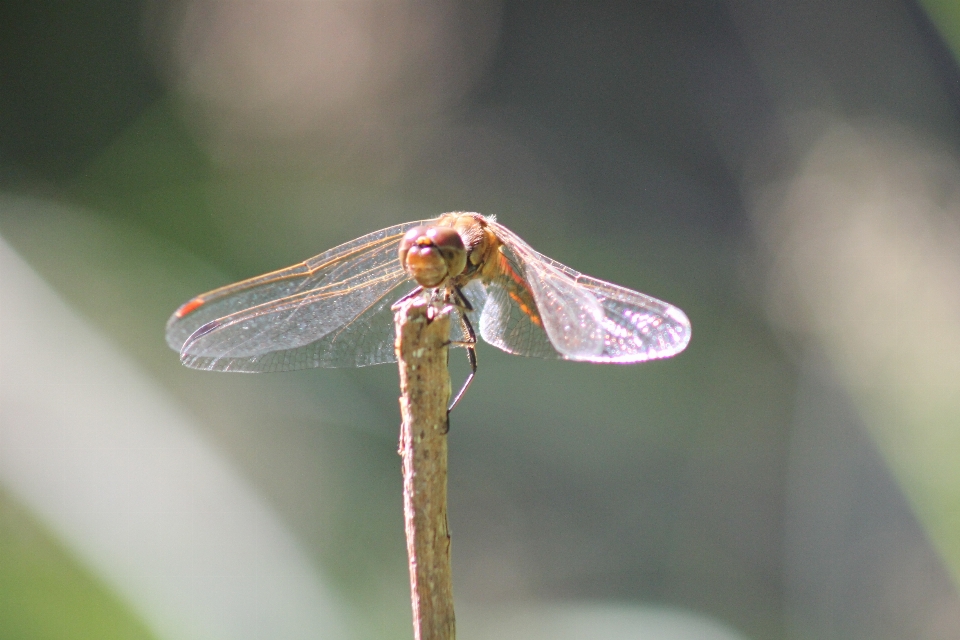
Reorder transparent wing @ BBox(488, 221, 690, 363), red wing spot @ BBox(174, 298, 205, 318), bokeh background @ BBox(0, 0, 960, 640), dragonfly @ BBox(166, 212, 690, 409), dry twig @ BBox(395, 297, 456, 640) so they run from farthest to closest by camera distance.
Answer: bokeh background @ BBox(0, 0, 960, 640)
red wing spot @ BBox(174, 298, 205, 318)
dragonfly @ BBox(166, 212, 690, 409)
transparent wing @ BBox(488, 221, 690, 363)
dry twig @ BBox(395, 297, 456, 640)

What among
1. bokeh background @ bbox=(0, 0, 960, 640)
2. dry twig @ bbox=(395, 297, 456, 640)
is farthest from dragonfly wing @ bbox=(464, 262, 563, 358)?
bokeh background @ bbox=(0, 0, 960, 640)

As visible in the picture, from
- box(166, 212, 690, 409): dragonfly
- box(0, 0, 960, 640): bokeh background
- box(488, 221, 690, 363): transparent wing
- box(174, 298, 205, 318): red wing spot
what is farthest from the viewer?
box(0, 0, 960, 640): bokeh background

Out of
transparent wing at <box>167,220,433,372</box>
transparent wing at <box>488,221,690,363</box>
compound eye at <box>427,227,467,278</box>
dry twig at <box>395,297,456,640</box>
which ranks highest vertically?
transparent wing at <box>167,220,433,372</box>

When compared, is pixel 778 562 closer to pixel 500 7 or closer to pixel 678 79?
pixel 678 79

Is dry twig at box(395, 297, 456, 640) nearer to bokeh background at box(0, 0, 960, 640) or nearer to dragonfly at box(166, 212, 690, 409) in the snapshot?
dragonfly at box(166, 212, 690, 409)

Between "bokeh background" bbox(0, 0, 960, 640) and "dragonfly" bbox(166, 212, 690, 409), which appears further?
"bokeh background" bbox(0, 0, 960, 640)

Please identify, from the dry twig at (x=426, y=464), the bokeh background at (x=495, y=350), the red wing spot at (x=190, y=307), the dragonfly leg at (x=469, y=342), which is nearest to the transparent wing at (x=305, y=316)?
the red wing spot at (x=190, y=307)

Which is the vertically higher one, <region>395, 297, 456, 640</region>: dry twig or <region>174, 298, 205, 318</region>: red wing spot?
<region>174, 298, 205, 318</region>: red wing spot

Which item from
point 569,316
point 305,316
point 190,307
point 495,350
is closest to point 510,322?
point 569,316

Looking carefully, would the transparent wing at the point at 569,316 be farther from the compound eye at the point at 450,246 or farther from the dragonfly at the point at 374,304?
the compound eye at the point at 450,246
